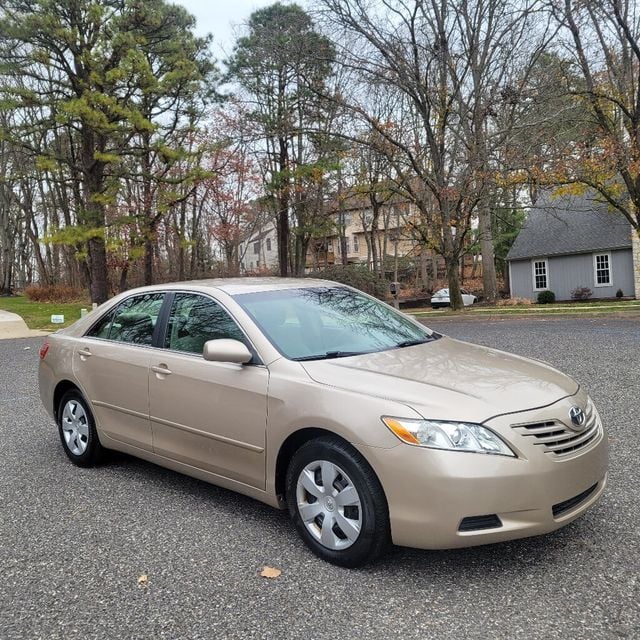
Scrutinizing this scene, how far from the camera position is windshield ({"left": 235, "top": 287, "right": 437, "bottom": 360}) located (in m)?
3.82

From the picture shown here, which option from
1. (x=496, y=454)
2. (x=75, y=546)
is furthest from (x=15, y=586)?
(x=496, y=454)

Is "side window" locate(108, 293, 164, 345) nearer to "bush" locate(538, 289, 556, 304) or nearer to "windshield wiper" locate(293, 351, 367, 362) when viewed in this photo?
"windshield wiper" locate(293, 351, 367, 362)

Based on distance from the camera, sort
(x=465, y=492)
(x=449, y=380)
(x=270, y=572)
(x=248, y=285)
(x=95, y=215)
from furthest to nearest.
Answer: (x=95, y=215)
(x=248, y=285)
(x=449, y=380)
(x=270, y=572)
(x=465, y=492)

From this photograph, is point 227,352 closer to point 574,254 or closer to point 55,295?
point 55,295

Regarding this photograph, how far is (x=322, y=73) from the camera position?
1998 cm

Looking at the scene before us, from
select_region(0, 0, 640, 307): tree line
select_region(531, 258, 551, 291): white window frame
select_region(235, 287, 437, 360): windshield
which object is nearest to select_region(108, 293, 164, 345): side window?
select_region(235, 287, 437, 360): windshield

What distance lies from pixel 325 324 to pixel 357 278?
27.8m

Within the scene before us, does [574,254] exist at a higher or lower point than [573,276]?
higher

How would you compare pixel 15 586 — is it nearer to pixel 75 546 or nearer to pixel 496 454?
pixel 75 546

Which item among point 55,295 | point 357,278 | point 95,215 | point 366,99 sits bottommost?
point 357,278

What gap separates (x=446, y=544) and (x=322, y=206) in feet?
108

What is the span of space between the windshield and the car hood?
20 cm

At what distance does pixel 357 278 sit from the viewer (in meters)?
31.7

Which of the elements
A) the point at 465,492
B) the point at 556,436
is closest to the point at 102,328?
the point at 465,492
